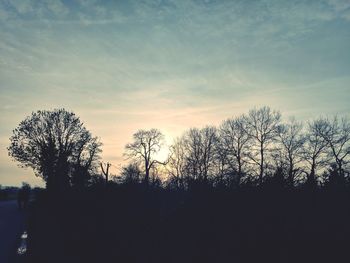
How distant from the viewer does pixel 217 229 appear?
16.5ft

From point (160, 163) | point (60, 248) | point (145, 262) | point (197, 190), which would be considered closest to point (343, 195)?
point (197, 190)

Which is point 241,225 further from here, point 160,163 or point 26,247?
point 160,163

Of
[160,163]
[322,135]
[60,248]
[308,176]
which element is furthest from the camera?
[160,163]

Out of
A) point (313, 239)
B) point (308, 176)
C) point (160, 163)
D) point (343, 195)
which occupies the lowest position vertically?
point (313, 239)

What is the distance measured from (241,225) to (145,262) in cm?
187

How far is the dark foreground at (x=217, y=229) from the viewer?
3912 mm

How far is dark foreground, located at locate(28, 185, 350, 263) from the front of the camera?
3912 mm

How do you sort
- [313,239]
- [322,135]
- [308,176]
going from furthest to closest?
[322,135] < [308,176] < [313,239]

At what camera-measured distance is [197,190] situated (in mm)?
6430

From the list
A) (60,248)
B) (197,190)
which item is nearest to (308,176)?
(197,190)

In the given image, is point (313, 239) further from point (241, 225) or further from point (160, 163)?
point (160, 163)

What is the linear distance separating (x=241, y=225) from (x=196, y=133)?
45008mm

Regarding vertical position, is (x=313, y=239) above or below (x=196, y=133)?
below

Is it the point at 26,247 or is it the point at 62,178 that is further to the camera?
the point at 62,178
